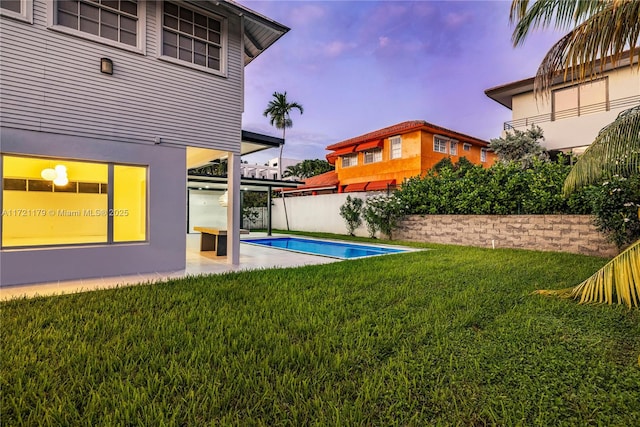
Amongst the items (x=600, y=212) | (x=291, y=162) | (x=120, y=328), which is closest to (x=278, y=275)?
(x=120, y=328)

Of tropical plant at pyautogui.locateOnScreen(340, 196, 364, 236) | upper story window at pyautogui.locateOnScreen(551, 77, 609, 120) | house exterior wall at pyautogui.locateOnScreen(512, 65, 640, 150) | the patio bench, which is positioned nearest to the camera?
the patio bench

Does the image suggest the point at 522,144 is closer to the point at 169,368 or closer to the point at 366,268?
the point at 366,268

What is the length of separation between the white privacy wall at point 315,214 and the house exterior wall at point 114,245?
11.8 metres

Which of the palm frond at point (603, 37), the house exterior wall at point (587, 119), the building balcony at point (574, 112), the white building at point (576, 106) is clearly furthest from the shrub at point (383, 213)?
the palm frond at point (603, 37)

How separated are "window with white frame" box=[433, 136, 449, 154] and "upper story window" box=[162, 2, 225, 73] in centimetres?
1933

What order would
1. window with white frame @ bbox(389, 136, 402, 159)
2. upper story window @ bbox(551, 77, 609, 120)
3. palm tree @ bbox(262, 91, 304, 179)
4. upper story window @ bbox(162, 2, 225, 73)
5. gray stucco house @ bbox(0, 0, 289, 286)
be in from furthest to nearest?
palm tree @ bbox(262, 91, 304, 179), window with white frame @ bbox(389, 136, 402, 159), upper story window @ bbox(551, 77, 609, 120), upper story window @ bbox(162, 2, 225, 73), gray stucco house @ bbox(0, 0, 289, 286)

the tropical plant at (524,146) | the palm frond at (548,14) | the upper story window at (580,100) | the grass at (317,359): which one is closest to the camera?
the grass at (317,359)

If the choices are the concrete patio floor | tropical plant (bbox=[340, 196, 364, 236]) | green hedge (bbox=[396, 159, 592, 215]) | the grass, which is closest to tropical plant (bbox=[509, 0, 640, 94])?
the grass

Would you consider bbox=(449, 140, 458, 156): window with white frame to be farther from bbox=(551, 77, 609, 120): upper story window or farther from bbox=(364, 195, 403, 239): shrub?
bbox=(364, 195, 403, 239): shrub

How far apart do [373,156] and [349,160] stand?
3093 mm

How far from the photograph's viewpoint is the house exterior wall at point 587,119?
53.2ft

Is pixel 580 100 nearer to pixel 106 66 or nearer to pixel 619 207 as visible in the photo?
pixel 619 207

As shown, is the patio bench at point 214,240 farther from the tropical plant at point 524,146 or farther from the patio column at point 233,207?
the tropical plant at point 524,146

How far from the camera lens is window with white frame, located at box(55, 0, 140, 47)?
7062 mm
